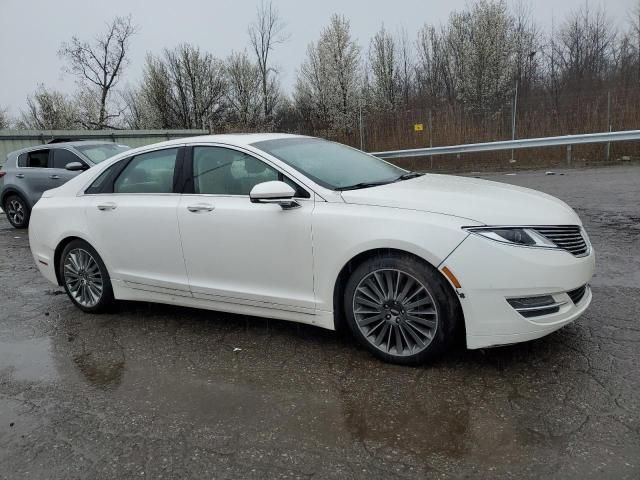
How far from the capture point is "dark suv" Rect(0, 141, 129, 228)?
9.94 m

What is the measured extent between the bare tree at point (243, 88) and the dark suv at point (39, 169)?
29.6 meters

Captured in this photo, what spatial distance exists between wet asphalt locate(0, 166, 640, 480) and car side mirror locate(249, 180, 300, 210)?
43.7 inches

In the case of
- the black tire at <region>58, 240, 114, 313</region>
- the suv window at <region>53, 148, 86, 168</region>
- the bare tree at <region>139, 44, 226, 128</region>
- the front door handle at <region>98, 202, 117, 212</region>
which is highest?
the bare tree at <region>139, 44, 226, 128</region>

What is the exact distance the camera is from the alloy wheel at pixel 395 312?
333cm

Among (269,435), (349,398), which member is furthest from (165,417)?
(349,398)

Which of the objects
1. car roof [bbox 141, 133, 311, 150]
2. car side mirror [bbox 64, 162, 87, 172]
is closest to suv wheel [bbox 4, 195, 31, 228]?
car side mirror [bbox 64, 162, 87, 172]

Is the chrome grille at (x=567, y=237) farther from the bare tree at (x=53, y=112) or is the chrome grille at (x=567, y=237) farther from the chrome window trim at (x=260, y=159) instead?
the bare tree at (x=53, y=112)

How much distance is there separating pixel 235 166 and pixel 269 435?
2.12 metres

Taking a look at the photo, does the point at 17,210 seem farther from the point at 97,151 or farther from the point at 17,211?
the point at 97,151

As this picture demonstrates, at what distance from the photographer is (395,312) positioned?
3.42m

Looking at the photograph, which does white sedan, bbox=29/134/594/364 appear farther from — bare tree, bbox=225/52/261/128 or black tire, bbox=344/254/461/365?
bare tree, bbox=225/52/261/128

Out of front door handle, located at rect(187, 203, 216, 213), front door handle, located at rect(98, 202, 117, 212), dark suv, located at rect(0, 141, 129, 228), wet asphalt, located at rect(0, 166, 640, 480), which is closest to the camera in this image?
wet asphalt, located at rect(0, 166, 640, 480)

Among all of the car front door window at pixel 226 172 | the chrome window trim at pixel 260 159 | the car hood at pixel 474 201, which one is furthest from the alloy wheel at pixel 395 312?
the car front door window at pixel 226 172

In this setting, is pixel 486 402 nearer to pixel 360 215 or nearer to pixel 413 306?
pixel 413 306
